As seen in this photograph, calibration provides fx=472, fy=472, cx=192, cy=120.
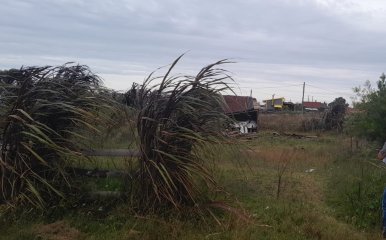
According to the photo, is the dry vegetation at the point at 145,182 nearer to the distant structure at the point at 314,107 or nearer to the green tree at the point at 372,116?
the green tree at the point at 372,116

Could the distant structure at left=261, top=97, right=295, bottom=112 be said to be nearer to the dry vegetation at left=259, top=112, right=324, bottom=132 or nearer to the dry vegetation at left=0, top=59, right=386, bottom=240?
the dry vegetation at left=259, top=112, right=324, bottom=132

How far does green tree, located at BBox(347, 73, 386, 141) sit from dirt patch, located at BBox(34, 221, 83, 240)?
9298 millimetres

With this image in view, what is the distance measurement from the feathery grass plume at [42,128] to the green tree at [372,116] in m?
8.17

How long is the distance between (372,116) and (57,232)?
9.76 m

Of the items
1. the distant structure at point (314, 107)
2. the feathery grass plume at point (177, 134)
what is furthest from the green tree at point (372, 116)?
the distant structure at point (314, 107)

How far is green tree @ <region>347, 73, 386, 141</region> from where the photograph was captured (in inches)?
500

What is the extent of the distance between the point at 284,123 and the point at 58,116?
26740 mm

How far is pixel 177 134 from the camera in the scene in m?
6.53

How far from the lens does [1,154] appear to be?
6848 mm

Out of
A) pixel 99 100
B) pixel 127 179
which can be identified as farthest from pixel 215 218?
pixel 99 100

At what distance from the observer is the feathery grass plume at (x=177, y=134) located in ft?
21.1

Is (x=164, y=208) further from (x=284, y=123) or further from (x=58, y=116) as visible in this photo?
(x=284, y=123)

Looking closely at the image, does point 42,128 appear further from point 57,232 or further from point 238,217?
point 238,217

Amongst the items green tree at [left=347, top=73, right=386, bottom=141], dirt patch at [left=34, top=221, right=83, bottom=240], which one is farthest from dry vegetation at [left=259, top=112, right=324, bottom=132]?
dirt patch at [left=34, top=221, right=83, bottom=240]
